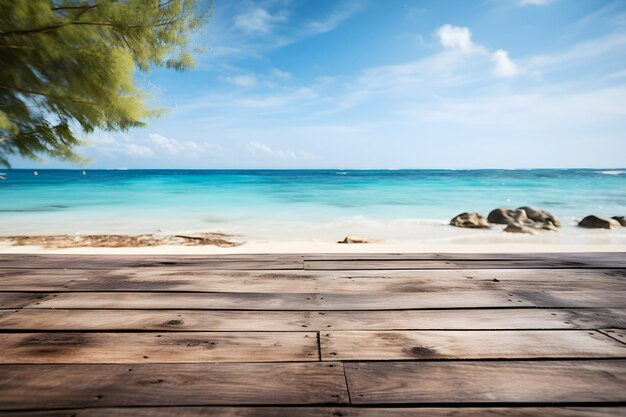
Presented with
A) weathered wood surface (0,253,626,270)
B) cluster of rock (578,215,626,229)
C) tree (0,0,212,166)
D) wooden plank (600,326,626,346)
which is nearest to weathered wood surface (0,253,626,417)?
wooden plank (600,326,626,346)

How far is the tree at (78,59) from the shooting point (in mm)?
2592

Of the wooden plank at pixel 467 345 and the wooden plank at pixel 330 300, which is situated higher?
the wooden plank at pixel 330 300

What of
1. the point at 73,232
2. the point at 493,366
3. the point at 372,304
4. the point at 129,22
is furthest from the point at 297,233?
the point at 493,366

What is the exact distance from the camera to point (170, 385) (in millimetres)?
1104

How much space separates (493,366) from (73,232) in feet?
34.9

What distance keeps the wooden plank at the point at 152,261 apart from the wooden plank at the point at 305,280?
4.7 inches

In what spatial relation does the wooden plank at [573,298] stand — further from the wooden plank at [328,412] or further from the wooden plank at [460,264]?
the wooden plank at [328,412]

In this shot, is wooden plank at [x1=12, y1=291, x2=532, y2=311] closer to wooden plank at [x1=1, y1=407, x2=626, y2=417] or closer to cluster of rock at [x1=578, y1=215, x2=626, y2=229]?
wooden plank at [x1=1, y1=407, x2=626, y2=417]

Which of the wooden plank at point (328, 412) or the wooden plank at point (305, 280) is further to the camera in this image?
the wooden plank at point (305, 280)

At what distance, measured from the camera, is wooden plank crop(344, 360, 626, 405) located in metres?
1.05

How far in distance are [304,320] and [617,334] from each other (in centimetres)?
129

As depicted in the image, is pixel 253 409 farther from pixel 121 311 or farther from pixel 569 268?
pixel 569 268

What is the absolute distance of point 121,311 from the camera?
5.45 feet

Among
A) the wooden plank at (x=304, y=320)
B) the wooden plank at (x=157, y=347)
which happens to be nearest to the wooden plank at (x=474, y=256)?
the wooden plank at (x=304, y=320)
